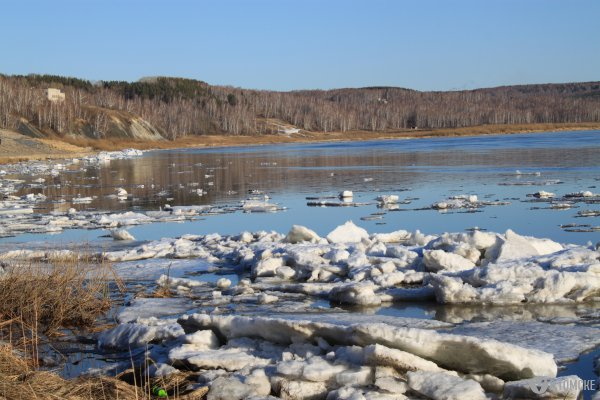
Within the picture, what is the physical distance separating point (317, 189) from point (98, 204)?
8148mm

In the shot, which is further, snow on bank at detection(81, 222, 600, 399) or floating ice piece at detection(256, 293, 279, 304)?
floating ice piece at detection(256, 293, 279, 304)

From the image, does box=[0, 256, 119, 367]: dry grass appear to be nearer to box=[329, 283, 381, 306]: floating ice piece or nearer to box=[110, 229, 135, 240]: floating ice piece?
box=[329, 283, 381, 306]: floating ice piece

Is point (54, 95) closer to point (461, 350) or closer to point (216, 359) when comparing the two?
point (216, 359)

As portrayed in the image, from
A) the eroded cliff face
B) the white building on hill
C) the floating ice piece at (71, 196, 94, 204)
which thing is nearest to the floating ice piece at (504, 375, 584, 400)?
the floating ice piece at (71, 196, 94, 204)

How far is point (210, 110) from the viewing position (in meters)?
152

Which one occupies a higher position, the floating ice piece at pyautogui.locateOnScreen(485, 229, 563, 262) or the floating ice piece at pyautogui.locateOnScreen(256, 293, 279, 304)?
the floating ice piece at pyautogui.locateOnScreen(485, 229, 563, 262)

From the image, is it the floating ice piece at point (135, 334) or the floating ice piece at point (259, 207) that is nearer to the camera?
the floating ice piece at point (135, 334)

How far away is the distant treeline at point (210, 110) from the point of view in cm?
10038

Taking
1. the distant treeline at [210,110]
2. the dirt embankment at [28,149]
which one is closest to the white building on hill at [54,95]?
the distant treeline at [210,110]

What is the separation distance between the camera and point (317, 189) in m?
28.1

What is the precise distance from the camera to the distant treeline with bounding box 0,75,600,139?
329 feet

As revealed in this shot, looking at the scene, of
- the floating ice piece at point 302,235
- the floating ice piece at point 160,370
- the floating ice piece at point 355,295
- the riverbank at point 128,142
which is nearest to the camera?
the floating ice piece at point 160,370

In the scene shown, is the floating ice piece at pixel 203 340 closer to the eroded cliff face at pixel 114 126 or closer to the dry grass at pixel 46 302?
the dry grass at pixel 46 302

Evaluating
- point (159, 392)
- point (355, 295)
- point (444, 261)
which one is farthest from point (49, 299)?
point (444, 261)
